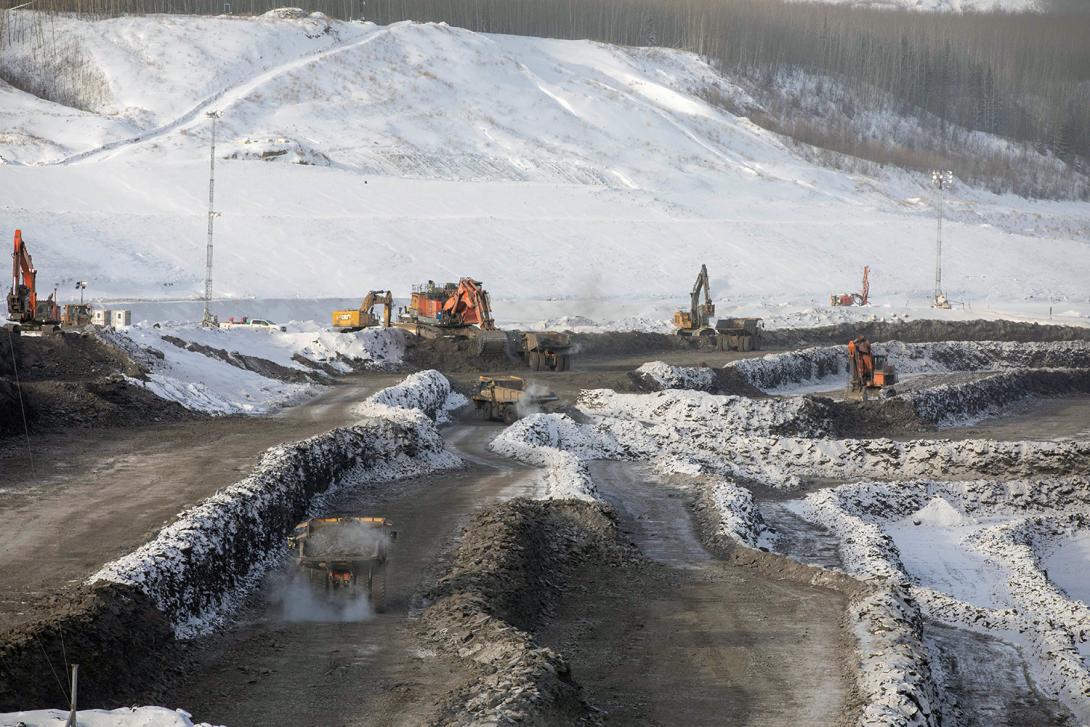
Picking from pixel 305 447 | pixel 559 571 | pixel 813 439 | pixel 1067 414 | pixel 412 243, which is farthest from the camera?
pixel 412 243

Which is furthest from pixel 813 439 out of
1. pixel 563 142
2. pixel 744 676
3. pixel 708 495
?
pixel 563 142

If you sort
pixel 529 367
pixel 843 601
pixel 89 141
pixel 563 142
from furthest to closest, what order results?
1. pixel 563 142
2. pixel 89 141
3. pixel 529 367
4. pixel 843 601

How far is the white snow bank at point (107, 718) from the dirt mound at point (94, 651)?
144 cm

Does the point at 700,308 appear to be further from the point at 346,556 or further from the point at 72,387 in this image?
the point at 346,556

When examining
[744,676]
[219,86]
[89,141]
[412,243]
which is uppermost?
[219,86]

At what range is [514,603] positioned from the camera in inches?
852

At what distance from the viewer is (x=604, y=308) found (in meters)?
106

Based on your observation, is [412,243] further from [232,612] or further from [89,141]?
[232,612]

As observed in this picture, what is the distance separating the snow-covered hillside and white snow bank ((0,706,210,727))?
8212cm

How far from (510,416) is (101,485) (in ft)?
75.2

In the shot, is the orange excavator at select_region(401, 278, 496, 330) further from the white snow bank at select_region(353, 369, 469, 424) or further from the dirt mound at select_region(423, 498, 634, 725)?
the dirt mound at select_region(423, 498, 634, 725)

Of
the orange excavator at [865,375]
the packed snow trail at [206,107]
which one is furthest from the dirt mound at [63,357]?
the packed snow trail at [206,107]

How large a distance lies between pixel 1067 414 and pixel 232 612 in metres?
46.9

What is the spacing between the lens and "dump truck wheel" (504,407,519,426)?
50.1 metres
